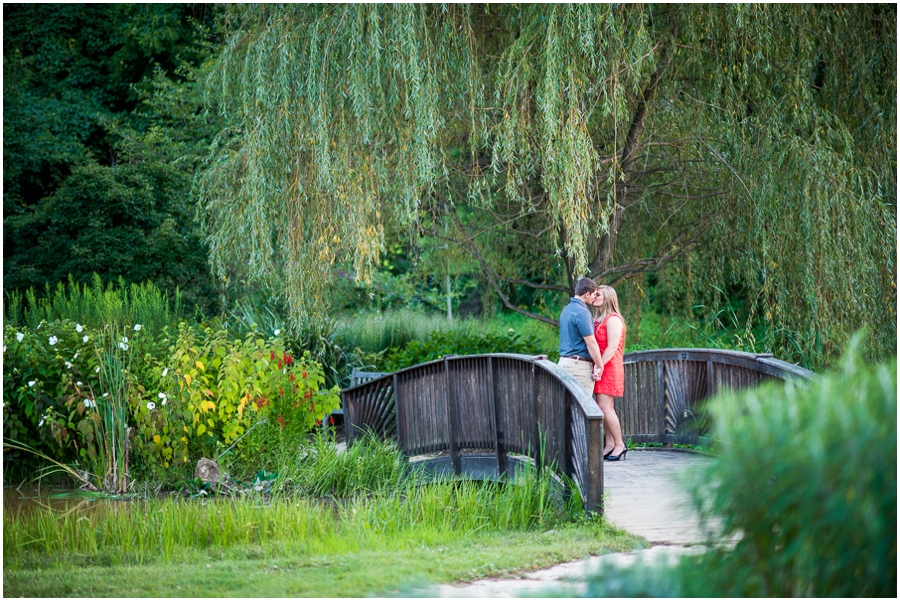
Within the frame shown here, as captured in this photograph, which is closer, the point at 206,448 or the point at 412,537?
the point at 412,537

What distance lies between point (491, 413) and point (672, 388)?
1811mm

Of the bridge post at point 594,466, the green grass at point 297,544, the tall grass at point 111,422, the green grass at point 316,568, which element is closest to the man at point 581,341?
the green grass at point 297,544

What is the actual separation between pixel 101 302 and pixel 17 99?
906 centimetres

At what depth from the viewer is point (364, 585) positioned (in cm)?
410

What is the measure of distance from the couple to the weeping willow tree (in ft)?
1.57

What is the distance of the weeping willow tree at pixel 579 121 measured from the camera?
763 centimetres

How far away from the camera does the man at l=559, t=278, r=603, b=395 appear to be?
7.13 meters

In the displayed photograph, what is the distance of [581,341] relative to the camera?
7289mm

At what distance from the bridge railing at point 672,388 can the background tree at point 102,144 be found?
737 centimetres

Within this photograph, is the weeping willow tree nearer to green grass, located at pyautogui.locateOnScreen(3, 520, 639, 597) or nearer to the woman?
the woman

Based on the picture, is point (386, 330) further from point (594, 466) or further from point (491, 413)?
point (594, 466)

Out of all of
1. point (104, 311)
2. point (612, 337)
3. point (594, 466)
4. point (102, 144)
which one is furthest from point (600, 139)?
point (102, 144)

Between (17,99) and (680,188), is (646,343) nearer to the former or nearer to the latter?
(680,188)

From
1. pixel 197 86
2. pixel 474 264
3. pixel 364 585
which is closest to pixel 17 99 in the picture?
pixel 197 86
